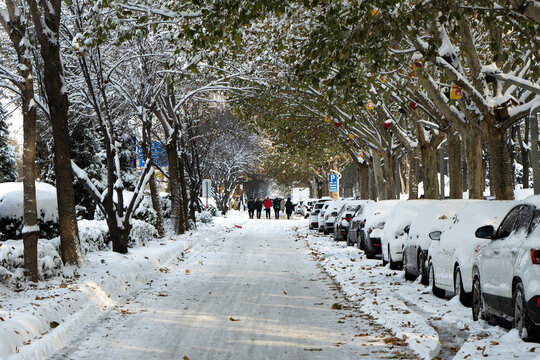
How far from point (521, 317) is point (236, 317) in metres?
4.62

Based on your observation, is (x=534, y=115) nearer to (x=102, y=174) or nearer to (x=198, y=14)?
(x=198, y=14)

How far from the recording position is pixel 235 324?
11.1 metres

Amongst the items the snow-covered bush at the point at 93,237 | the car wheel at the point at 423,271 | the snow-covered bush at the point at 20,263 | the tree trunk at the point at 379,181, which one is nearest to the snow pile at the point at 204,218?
the tree trunk at the point at 379,181

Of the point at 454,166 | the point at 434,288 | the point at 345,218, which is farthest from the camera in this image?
the point at 345,218

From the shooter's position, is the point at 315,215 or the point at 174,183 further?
the point at 315,215

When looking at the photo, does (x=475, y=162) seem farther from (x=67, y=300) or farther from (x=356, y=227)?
(x=67, y=300)

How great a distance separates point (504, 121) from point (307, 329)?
10.4m

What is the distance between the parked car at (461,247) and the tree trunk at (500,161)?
6.02 meters

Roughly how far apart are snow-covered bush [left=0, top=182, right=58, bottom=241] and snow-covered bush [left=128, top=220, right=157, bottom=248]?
2.86 meters

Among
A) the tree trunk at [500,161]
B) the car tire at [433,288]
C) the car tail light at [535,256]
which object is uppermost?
the tree trunk at [500,161]

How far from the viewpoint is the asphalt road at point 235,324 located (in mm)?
9094

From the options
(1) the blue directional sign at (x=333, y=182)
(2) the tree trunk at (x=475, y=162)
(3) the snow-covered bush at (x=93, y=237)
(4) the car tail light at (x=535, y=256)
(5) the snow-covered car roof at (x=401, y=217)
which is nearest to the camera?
(4) the car tail light at (x=535, y=256)

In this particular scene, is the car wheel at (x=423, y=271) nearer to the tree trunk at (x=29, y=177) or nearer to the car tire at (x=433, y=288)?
the car tire at (x=433, y=288)

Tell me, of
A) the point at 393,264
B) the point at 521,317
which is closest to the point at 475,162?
the point at 393,264
